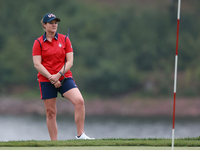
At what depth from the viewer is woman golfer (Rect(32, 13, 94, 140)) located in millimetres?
6023

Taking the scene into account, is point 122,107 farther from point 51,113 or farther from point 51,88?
point 51,88

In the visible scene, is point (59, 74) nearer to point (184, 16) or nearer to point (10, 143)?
point (10, 143)

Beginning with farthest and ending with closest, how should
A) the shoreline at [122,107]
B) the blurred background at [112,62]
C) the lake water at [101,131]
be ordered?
the shoreline at [122,107]
the blurred background at [112,62]
the lake water at [101,131]

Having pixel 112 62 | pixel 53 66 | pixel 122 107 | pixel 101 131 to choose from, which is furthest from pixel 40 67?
pixel 112 62

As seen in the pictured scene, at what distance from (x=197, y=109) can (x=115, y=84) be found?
1098cm

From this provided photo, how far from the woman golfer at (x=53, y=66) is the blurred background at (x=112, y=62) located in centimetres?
4402

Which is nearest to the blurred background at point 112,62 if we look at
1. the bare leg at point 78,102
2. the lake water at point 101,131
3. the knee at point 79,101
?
the lake water at point 101,131

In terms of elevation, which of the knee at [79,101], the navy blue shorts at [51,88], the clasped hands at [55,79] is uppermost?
the clasped hands at [55,79]

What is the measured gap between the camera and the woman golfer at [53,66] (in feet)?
19.8

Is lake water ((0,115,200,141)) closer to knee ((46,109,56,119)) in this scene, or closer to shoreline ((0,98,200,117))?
shoreline ((0,98,200,117))

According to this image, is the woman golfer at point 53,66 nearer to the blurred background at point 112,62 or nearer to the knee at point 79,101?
the knee at point 79,101

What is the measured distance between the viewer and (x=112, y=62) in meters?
54.3

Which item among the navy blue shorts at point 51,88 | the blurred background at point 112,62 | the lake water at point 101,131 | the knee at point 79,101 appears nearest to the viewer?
the knee at point 79,101

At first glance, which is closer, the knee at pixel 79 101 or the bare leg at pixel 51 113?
the knee at pixel 79 101
